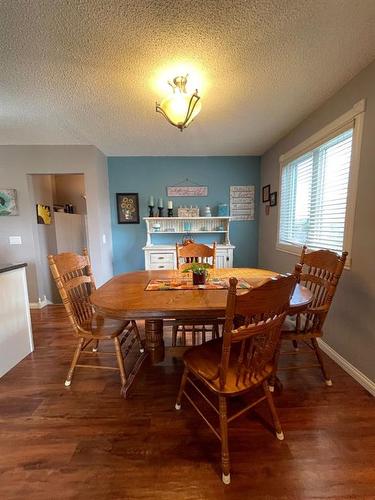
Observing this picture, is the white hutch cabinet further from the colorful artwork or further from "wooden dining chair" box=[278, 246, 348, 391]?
"wooden dining chair" box=[278, 246, 348, 391]

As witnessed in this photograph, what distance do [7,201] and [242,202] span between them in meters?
3.64

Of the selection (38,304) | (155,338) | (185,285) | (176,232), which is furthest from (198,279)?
(38,304)

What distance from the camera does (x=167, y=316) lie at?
119cm

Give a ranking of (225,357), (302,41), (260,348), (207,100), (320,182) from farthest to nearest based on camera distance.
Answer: (320,182) → (207,100) → (302,41) → (260,348) → (225,357)

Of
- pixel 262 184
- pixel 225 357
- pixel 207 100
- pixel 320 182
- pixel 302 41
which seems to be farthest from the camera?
pixel 262 184

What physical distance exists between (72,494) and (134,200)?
3430mm

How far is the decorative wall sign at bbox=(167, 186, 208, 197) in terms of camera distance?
12.4 feet

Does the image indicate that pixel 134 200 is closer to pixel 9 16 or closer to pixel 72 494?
pixel 9 16

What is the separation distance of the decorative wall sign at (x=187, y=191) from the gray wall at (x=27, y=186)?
1139 millimetres

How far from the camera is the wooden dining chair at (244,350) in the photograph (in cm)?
92

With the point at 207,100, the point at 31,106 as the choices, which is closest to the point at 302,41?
the point at 207,100

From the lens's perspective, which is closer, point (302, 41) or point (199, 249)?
point (302, 41)

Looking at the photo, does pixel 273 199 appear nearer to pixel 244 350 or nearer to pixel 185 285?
pixel 185 285

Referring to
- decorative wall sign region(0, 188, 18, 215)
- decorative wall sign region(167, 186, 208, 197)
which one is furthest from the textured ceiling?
decorative wall sign region(167, 186, 208, 197)
